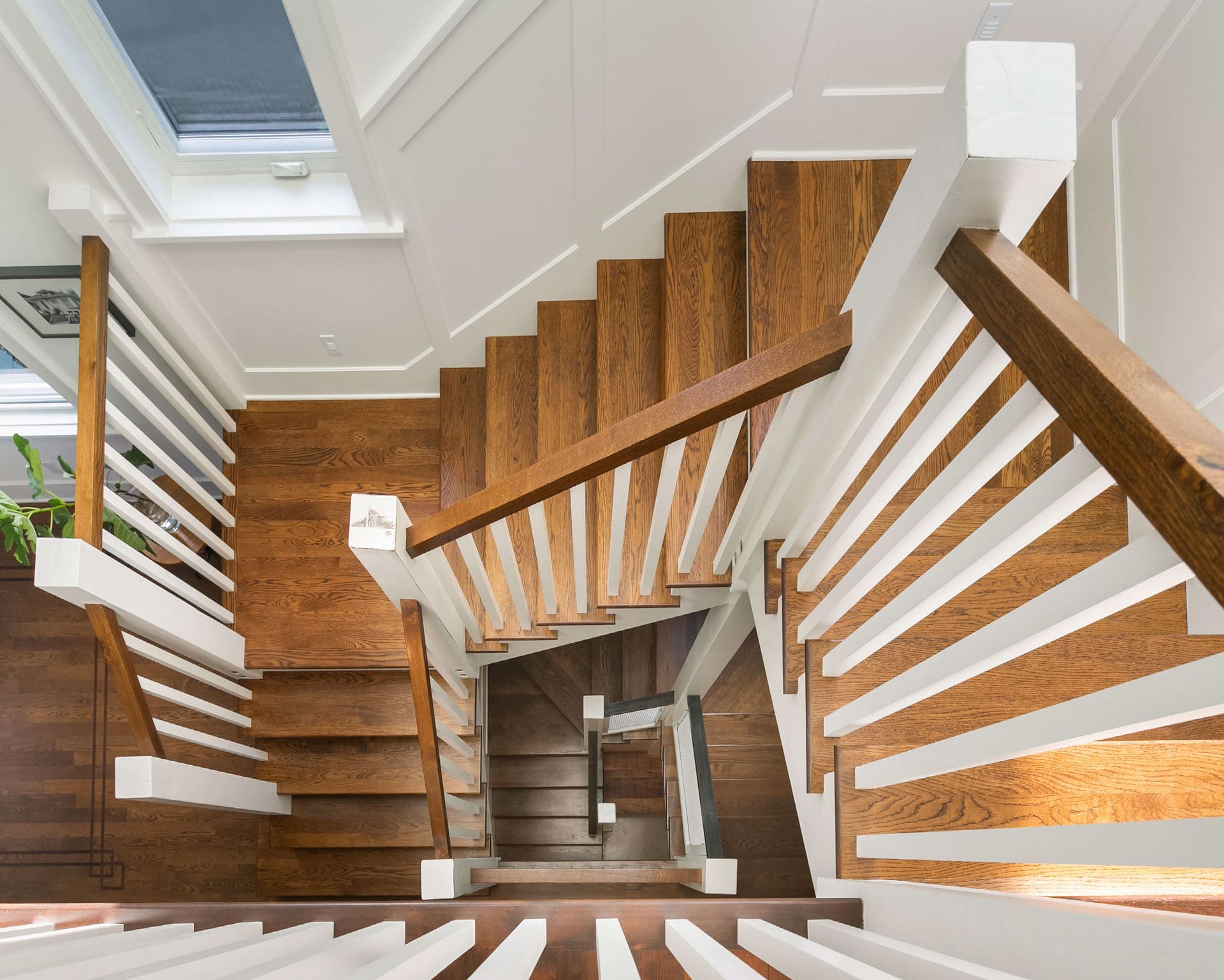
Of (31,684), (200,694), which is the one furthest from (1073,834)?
(31,684)

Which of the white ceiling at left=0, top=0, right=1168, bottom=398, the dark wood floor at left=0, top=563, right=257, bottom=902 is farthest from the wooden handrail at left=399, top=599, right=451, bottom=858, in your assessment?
the dark wood floor at left=0, top=563, right=257, bottom=902

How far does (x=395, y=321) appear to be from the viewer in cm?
346

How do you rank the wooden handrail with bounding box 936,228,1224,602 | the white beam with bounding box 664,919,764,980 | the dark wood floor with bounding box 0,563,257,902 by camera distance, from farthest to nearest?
the dark wood floor with bounding box 0,563,257,902, the white beam with bounding box 664,919,764,980, the wooden handrail with bounding box 936,228,1224,602

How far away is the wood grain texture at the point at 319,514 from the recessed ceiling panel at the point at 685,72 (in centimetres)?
154

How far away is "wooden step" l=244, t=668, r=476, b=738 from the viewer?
3.79 metres

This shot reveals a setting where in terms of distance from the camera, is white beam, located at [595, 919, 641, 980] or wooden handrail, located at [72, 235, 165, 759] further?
wooden handrail, located at [72, 235, 165, 759]

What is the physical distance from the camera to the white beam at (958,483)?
100cm

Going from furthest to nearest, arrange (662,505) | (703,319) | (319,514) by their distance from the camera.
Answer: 1. (319,514)
2. (703,319)
3. (662,505)

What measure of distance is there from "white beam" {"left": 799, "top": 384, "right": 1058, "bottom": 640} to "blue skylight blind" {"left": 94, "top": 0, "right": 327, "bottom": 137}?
197cm

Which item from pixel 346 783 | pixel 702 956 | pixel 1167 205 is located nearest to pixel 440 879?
pixel 702 956

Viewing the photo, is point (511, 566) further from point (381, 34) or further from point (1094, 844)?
point (1094, 844)

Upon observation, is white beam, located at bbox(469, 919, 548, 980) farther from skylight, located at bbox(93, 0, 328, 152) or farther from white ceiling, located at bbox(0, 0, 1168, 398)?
skylight, located at bbox(93, 0, 328, 152)

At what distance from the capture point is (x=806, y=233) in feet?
9.72

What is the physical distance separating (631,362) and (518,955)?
2.41m
